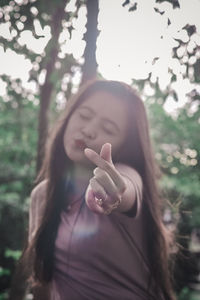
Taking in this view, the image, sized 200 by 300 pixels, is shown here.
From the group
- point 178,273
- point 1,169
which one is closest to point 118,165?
point 178,273

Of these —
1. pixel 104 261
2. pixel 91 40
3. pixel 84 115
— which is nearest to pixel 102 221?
pixel 104 261

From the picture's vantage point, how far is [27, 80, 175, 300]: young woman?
1500 millimetres

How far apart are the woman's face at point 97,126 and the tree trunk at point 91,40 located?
435 mm

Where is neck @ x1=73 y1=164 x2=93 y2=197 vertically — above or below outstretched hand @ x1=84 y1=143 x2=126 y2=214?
below

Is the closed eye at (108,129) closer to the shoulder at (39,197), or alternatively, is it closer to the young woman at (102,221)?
the young woman at (102,221)

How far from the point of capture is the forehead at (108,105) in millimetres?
1625

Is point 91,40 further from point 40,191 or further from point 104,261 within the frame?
point 104,261

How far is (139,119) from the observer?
5.48ft

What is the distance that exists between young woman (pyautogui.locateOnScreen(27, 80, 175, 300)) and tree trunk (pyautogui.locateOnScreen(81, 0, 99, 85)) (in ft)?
1.03

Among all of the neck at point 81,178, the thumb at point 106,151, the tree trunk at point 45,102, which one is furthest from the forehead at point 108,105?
the tree trunk at point 45,102

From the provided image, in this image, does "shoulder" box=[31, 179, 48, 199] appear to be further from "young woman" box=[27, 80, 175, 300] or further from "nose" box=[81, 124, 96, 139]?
"nose" box=[81, 124, 96, 139]

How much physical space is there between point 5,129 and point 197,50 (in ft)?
11.7

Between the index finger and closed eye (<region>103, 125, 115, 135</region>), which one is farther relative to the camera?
closed eye (<region>103, 125, 115, 135</region>)

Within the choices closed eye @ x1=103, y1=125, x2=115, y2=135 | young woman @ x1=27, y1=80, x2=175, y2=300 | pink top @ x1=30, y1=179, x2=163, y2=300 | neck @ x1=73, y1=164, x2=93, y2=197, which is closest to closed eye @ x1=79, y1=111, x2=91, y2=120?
young woman @ x1=27, y1=80, x2=175, y2=300
